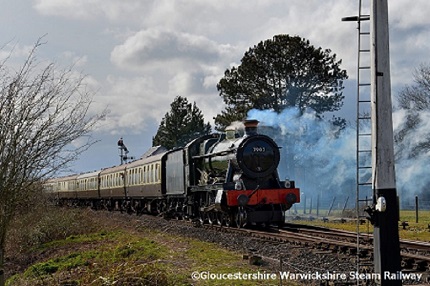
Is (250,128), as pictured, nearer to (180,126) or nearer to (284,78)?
(284,78)

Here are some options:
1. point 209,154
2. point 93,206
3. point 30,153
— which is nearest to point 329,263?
point 30,153

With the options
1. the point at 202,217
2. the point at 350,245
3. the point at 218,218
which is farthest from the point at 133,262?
the point at 202,217

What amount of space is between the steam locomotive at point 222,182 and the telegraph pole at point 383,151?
23.6ft

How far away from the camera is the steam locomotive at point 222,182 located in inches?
628

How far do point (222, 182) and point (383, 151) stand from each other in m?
10.5

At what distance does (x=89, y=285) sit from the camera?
7.43 metres

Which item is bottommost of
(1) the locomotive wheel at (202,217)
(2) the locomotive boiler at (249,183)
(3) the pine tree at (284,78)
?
(1) the locomotive wheel at (202,217)

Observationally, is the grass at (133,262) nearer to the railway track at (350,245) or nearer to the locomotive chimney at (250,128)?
the railway track at (350,245)

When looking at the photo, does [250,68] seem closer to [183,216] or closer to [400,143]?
[400,143]

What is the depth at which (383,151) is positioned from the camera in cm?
684

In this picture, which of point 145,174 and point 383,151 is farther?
point 145,174

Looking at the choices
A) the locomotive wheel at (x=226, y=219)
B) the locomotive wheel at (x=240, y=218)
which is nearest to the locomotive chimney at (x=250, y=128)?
the locomotive wheel at (x=240, y=218)

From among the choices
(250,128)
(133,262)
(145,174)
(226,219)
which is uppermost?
(250,128)

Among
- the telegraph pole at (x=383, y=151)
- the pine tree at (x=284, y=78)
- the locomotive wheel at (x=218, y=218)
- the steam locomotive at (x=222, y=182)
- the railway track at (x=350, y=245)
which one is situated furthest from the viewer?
the pine tree at (x=284, y=78)
